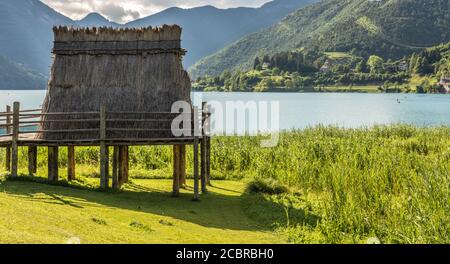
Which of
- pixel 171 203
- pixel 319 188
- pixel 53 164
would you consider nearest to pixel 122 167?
pixel 53 164

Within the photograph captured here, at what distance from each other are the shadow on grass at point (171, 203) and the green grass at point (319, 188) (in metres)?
0.07

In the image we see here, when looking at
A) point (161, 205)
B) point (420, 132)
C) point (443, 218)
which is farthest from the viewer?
point (420, 132)

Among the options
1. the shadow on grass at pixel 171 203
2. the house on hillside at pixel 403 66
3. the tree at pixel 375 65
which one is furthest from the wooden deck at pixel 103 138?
the house on hillside at pixel 403 66

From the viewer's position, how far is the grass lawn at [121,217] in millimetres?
10289

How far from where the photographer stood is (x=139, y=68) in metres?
18.9

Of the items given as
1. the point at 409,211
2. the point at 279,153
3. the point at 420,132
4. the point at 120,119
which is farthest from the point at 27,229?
the point at 420,132

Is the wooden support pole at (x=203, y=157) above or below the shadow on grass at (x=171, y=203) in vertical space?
above

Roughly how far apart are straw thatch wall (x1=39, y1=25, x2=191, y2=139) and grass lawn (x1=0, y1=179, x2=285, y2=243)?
2844mm

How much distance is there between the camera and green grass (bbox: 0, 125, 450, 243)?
41.1 feet

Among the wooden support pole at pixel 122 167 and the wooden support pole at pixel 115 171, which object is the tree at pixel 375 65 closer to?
the wooden support pole at pixel 122 167

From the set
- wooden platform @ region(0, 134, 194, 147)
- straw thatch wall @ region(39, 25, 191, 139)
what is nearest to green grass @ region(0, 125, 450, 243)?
wooden platform @ region(0, 134, 194, 147)

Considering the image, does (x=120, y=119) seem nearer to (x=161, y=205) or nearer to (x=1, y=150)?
(x=161, y=205)

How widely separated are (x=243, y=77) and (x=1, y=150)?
522 feet

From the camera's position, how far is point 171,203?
1691 centimetres
